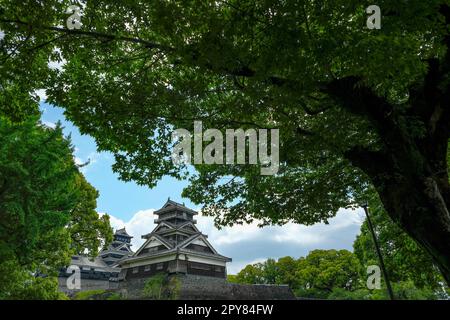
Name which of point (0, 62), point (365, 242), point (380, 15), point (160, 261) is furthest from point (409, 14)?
point (160, 261)

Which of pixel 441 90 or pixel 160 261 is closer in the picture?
pixel 441 90

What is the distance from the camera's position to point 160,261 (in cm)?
3331

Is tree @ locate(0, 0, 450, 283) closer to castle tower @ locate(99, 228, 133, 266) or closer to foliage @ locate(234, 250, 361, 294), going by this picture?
foliage @ locate(234, 250, 361, 294)

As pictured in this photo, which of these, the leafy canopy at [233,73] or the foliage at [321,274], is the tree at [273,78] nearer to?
the leafy canopy at [233,73]

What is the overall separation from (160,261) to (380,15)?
3251 cm

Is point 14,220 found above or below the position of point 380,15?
below

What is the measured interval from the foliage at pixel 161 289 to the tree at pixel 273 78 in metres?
19.3

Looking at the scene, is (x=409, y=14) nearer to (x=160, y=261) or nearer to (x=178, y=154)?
(x=178, y=154)

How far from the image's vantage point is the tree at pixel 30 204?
12.9 m

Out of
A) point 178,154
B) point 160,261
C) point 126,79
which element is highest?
point 126,79
